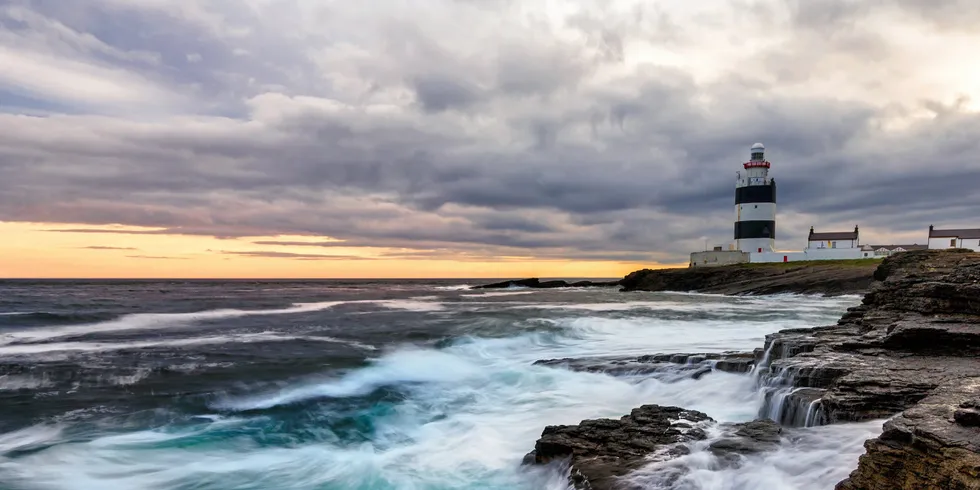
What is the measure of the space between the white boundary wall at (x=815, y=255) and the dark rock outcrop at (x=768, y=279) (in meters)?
3.52

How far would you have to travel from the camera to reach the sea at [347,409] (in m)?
6.82

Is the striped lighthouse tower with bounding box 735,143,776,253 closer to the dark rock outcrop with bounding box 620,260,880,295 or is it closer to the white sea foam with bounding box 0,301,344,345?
the dark rock outcrop with bounding box 620,260,880,295

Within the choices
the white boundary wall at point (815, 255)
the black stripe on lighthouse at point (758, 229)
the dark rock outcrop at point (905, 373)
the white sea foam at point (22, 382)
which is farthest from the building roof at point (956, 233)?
the white sea foam at point (22, 382)

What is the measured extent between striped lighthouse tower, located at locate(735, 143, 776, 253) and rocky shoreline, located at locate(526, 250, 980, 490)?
1676 inches

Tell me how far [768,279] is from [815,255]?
13.9 meters

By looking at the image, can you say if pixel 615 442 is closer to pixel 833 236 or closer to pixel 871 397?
pixel 871 397

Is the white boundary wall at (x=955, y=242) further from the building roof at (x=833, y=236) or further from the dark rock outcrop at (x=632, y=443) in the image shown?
the dark rock outcrop at (x=632, y=443)

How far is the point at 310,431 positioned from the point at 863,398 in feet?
24.2

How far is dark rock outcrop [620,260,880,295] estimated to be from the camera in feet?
115

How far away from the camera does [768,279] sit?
133 feet

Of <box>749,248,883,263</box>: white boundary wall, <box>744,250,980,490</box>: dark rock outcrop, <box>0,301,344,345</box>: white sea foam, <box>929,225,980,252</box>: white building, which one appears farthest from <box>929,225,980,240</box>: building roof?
<box>0,301,344,345</box>: white sea foam

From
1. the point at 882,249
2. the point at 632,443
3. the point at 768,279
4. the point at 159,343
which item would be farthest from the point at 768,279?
the point at 632,443

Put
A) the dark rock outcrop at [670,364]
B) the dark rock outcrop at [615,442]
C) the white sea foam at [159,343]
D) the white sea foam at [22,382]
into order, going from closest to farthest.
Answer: the dark rock outcrop at [615,442]
the dark rock outcrop at [670,364]
the white sea foam at [22,382]
the white sea foam at [159,343]

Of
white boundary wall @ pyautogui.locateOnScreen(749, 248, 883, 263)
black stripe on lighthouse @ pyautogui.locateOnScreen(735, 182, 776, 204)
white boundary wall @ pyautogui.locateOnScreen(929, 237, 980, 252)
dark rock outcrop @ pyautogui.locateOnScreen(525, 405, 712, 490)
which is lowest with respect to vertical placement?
dark rock outcrop @ pyautogui.locateOnScreen(525, 405, 712, 490)
